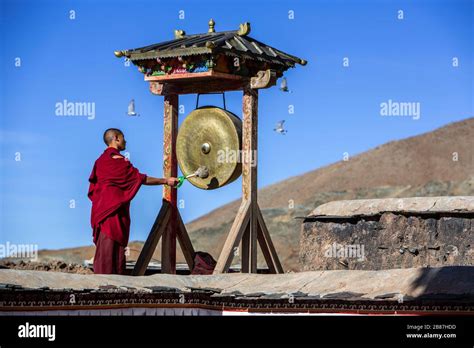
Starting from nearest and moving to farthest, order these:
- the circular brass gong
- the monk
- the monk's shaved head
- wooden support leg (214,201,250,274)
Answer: the monk → the monk's shaved head → wooden support leg (214,201,250,274) → the circular brass gong

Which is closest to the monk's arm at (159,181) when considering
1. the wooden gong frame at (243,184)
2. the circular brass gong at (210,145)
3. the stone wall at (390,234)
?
the wooden gong frame at (243,184)

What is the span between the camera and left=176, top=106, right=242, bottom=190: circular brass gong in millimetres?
16797

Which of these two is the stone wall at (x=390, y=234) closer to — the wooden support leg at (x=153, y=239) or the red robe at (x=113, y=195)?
the wooden support leg at (x=153, y=239)

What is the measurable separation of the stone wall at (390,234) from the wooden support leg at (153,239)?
3.06 metres

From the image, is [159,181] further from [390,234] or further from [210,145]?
[390,234]

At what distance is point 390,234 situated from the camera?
59.8 ft

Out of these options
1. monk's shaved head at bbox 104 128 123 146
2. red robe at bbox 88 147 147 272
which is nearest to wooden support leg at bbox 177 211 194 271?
red robe at bbox 88 147 147 272

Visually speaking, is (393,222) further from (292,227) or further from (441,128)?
(441,128)

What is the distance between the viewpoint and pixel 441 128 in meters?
69.8

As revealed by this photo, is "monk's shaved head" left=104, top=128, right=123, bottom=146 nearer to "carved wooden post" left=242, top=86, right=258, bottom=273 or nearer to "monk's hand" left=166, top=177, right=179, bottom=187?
"monk's hand" left=166, top=177, right=179, bottom=187

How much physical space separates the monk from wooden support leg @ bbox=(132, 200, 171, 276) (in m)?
1.00

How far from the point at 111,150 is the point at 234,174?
216cm
